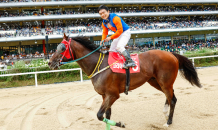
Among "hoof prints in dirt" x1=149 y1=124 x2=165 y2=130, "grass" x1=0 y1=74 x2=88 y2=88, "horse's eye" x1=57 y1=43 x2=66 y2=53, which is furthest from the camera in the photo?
"grass" x1=0 y1=74 x2=88 y2=88

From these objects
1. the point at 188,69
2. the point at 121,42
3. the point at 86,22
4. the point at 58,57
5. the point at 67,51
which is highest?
the point at 86,22

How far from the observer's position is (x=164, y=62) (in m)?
4.02

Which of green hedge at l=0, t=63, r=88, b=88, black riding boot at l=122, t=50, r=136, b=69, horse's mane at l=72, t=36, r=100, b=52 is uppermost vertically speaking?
horse's mane at l=72, t=36, r=100, b=52

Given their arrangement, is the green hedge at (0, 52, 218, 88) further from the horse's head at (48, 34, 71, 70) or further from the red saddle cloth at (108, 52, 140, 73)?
the red saddle cloth at (108, 52, 140, 73)

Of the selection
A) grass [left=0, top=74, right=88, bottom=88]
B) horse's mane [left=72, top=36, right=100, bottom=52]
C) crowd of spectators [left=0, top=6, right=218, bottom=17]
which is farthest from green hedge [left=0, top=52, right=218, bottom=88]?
crowd of spectators [left=0, top=6, right=218, bottom=17]

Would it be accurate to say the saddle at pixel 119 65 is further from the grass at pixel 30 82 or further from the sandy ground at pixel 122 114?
the grass at pixel 30 82

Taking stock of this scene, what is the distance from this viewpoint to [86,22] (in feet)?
106

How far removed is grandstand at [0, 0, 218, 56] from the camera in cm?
2692

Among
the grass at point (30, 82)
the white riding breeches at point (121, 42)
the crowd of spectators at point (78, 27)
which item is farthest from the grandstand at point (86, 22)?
the white riding breeches at point (121, 42)

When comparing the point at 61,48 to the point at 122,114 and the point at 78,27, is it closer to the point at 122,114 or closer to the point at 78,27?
the point at 122,114

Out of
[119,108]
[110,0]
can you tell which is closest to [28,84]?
[119,108]

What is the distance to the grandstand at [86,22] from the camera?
26.9 metres

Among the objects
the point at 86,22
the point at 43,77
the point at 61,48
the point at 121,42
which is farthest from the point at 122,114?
the point at 86,22

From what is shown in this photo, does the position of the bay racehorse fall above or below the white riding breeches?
below
